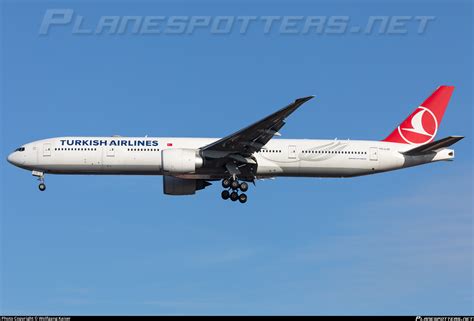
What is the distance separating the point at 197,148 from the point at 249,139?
129 inches

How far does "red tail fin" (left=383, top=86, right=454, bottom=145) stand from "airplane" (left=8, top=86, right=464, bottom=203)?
111 centimetres

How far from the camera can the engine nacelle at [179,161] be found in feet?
174

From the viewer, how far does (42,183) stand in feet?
182

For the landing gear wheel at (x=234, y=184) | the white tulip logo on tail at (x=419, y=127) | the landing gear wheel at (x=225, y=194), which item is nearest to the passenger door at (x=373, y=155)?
the white tulip logo on tail at (x=419, y=127)

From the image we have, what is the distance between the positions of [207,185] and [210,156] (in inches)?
204

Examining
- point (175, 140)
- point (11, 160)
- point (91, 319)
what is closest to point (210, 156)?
point (175, 140)

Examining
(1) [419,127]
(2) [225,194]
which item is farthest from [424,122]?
(2) [225,194]

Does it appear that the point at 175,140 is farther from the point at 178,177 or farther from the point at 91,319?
the point at 91,319

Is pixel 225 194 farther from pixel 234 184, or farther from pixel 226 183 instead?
pixel 234 184

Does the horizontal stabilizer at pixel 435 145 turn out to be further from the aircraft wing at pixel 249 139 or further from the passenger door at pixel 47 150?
the passenger door at pixel 47 150

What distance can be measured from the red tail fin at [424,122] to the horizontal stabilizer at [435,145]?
174 centimetres

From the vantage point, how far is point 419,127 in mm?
58906

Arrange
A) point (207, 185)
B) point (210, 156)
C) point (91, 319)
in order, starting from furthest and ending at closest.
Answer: point (207, 185)
point (210, 156)
point (91, 319)

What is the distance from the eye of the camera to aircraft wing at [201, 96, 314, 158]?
51906 mm
